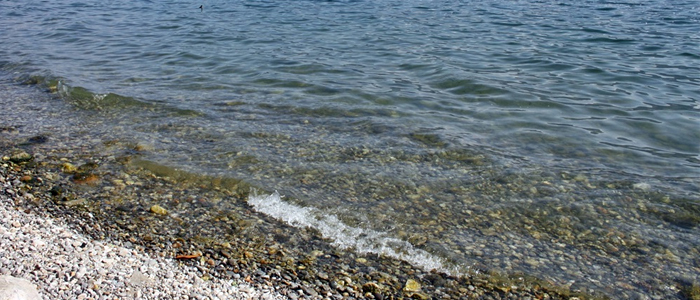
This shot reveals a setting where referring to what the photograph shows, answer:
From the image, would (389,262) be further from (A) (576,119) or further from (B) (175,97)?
(B) (175,97)

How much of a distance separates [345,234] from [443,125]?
13.5ft

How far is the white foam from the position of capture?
5.51 meters

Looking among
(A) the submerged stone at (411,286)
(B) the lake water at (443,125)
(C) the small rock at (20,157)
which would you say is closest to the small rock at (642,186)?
(B) the lake water at (443,125)

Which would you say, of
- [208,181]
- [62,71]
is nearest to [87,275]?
[208,181]

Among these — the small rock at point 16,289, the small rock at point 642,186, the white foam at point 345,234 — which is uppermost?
the small rock at point 16,289

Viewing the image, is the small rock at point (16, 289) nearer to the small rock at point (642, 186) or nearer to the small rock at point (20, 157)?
the small rock at point (20, 157)

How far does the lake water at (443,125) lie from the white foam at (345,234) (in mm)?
24

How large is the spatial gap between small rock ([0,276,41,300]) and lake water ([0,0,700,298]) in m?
2.72

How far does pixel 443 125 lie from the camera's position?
942cm

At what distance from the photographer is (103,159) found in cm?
761

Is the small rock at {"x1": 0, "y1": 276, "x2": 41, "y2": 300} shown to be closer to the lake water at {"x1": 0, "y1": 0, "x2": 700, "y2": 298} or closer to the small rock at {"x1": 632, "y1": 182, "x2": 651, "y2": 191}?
the lake water at {"x1": 0, "y1": 0, "x2": 700, "y2": 298}

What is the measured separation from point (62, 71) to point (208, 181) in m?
8.28

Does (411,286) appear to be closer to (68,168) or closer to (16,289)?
(16,289)

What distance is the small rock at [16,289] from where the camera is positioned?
3778 mm
